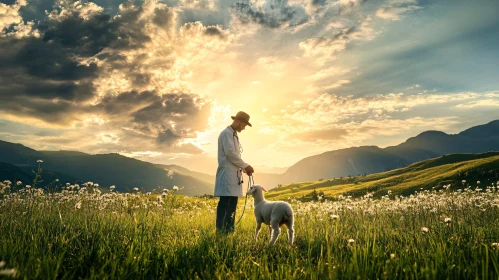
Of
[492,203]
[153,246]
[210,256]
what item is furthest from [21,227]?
[492,203]

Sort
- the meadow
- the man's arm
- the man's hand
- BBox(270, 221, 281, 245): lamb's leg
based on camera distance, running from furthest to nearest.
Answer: the man's arm → the man's hand → BBox(270, 221, 281, 245): lamb's leg → the meadow

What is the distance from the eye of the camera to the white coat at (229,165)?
33.7 feet

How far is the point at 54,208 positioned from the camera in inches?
336

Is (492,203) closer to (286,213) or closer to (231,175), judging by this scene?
(286,213)

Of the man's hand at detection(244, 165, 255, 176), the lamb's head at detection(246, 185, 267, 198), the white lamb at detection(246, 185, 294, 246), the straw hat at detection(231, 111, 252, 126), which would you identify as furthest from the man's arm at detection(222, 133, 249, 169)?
the white lamb at detection(246, 185, 294, 246)

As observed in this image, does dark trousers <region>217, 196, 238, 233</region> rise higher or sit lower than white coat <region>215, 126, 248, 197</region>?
lower

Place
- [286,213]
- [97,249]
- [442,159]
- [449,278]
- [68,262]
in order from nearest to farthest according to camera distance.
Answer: [449,278]
[68,262]
[97,249]
[286,213]
[442,159]

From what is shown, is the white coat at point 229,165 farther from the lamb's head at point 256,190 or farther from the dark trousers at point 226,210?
the lamb's head at point 256,190

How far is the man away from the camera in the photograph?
1026cm

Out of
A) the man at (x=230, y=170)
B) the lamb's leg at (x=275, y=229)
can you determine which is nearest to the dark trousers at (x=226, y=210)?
the man at (x=230, y=170)

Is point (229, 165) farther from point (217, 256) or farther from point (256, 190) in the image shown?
point (217, 256)

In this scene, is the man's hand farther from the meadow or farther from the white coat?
the meadow

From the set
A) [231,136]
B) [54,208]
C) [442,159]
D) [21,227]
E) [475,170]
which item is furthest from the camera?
[442,159]

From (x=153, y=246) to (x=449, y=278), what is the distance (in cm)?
441
